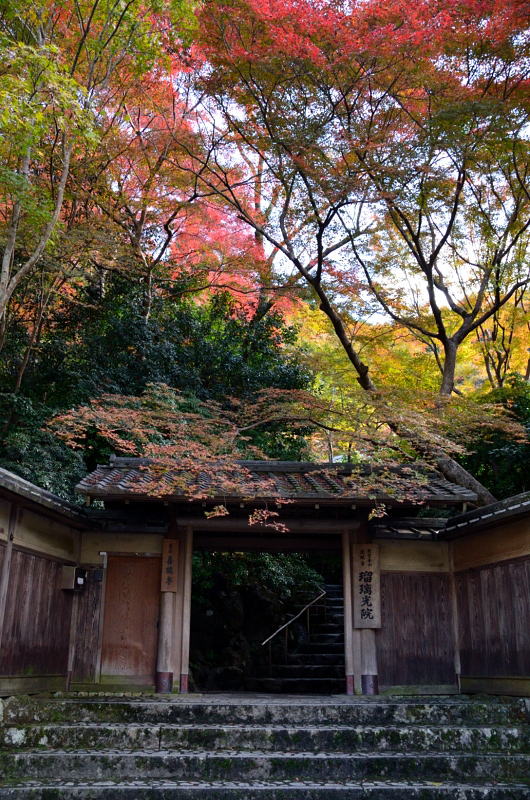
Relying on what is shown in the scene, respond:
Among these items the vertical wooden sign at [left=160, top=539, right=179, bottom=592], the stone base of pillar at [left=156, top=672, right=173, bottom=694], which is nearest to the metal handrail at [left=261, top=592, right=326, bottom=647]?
the stone base of pillar at [left=156, top=672, right=173, bottom=694]

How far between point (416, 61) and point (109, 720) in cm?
1152

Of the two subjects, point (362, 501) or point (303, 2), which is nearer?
point (362, 501)

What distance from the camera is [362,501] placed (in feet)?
32.9

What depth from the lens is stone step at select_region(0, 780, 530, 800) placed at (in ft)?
Result: 18.2

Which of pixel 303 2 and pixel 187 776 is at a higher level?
pixel 303 2

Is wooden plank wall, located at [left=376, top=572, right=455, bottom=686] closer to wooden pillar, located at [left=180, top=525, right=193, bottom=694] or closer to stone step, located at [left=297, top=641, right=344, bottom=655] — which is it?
wooden pillar, located at [left=180, top=525, right=193, bottom=694]

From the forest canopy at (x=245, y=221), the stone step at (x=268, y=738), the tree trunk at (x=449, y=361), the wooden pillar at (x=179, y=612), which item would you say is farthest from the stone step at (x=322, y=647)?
the stone step at (x=268, y=738)

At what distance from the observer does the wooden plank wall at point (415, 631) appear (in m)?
10.6

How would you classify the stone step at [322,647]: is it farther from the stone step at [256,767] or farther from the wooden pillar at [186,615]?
the stone step at [256,767]

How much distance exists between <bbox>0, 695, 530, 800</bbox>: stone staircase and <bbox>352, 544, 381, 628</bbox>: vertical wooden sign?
2455 millimetres

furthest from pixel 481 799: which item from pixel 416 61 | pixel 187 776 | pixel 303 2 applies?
pixel 303 2

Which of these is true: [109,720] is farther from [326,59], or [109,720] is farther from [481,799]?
[326,59]

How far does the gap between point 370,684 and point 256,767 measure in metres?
4.52

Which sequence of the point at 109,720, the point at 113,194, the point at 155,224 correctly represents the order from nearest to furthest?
the point at 109,720, the point at 113,194, the point at 155,224
